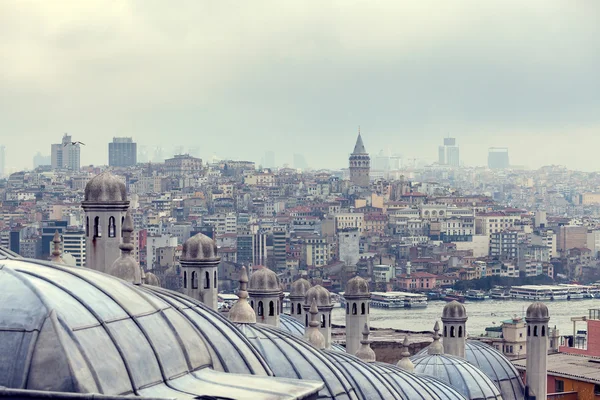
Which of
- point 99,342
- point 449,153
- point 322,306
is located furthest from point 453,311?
point 449,153

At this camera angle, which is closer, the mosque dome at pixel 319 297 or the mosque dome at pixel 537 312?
the mosque dome at pixel 319 297

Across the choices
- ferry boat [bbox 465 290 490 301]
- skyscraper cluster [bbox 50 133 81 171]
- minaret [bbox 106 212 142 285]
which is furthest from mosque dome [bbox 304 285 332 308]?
skyscraper cluster [bbox 50 133 81 171]

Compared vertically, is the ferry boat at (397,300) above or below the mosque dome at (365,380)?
below

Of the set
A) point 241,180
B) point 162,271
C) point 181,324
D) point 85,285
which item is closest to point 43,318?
point 85,285

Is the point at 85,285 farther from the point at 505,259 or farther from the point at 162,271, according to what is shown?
the point at 505,259

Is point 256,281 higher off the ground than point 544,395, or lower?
higher

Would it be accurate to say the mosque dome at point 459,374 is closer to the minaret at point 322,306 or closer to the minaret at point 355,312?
the minaret at point 322,306

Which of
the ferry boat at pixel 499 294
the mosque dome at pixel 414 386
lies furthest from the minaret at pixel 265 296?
the ferry boat at pixel 499 294
